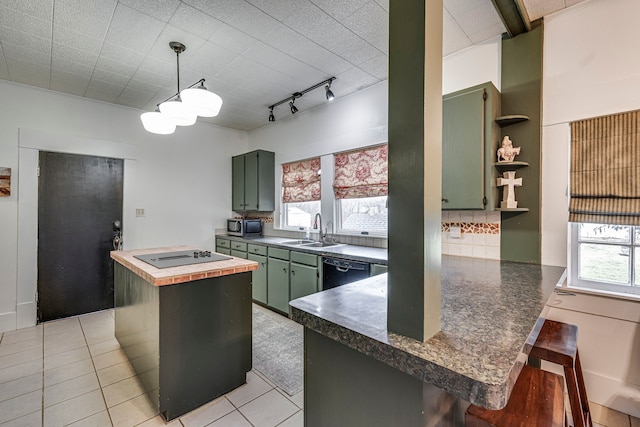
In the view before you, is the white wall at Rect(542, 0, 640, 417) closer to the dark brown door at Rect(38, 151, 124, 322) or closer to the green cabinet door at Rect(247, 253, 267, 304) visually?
the green cabinet door at Rect(247, 253, 267, 304)

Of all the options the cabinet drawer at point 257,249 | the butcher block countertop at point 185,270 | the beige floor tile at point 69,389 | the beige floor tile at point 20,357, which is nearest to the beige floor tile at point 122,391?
the beige floor tile at point 69,389

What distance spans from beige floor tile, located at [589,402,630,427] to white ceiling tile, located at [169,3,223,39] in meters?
3.81

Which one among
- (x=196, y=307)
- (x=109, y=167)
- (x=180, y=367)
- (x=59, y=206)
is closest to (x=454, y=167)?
(x=196, y=307)

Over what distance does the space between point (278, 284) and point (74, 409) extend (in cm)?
209

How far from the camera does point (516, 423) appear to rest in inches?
40.3

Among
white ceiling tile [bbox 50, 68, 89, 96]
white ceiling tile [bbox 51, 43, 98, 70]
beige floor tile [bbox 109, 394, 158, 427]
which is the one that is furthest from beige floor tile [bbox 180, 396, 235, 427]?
white ceiling tile [bbox 50, 68, 89, 96]

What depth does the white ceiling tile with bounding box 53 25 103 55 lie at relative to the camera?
2318 mm

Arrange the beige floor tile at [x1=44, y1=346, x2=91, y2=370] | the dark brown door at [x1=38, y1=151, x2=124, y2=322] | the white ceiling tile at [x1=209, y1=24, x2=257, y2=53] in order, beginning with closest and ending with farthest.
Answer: the white ceiling tile at [x1=209, y1=24, x2=257, y2=53] < the beige floor tile at [x1=44, y1=346, x2=91, y2=370] < the dark brown door at [x1=38, y1=151, x2=124, y2=322]

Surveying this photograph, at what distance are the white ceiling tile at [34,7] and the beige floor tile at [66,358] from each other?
9.12 ft

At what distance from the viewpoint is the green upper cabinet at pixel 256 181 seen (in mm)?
4531

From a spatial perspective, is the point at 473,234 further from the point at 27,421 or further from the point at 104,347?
the point at 104,347

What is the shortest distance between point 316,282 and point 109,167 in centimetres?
311

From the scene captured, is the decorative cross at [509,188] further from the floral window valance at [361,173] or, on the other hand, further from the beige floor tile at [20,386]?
the beige floor tile at [20,386]

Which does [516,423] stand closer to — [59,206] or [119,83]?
[119,83]
